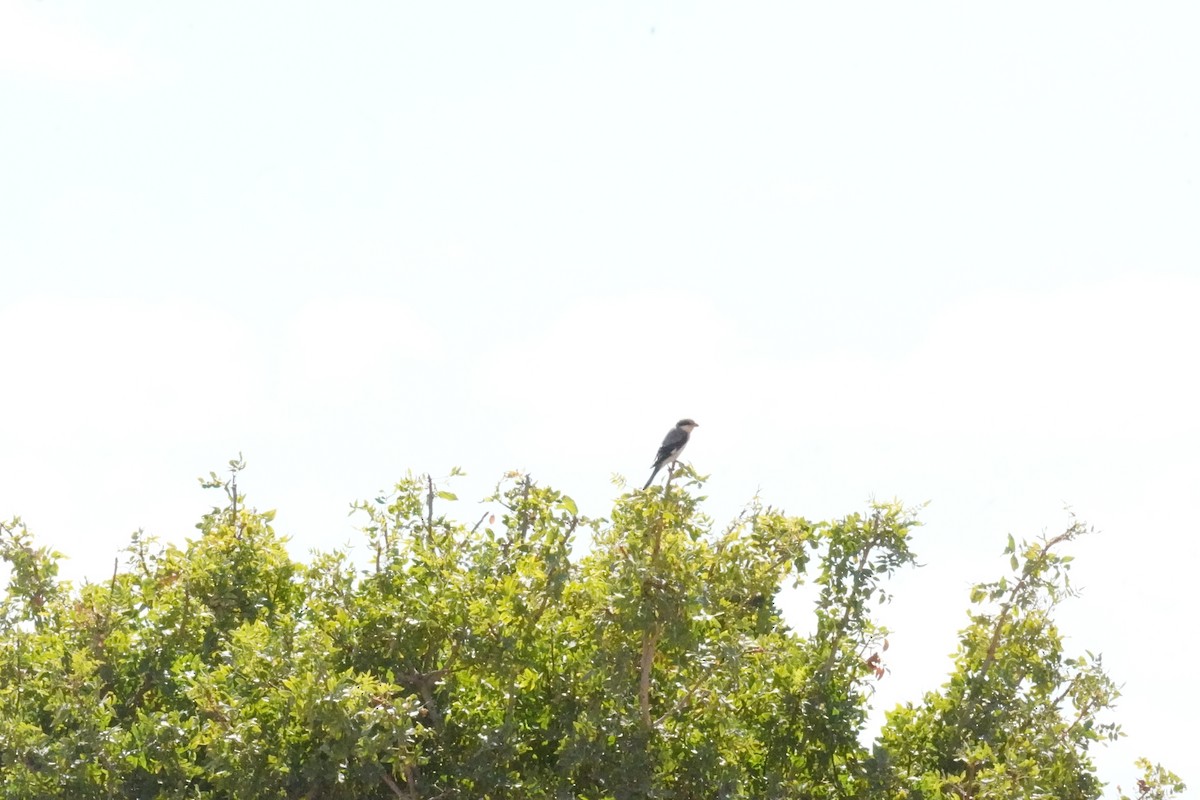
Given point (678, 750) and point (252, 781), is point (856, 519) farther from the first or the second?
point (252, 781)

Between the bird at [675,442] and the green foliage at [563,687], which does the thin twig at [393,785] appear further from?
the bird at [675,442]

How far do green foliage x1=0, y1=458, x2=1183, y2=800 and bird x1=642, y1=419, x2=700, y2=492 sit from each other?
19.7 feet

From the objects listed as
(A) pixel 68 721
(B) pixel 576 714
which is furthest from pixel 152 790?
(B) pixel 576 714

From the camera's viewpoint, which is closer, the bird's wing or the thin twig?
the thin twig

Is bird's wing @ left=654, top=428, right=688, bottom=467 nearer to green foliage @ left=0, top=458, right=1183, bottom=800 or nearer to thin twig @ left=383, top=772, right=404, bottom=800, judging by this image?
green foliage @ left=0, top=458, right=1183, bottom=800

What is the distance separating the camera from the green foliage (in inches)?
527

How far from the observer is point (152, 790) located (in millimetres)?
14852

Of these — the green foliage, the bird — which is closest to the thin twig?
the green foliage

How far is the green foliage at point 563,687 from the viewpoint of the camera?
43.9ft

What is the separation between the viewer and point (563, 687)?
14656 millimetres

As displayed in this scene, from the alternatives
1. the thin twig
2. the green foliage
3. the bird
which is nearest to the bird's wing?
the bird

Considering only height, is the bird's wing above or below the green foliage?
above

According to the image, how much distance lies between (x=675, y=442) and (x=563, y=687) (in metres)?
7.99

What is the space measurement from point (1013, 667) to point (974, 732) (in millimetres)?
789
